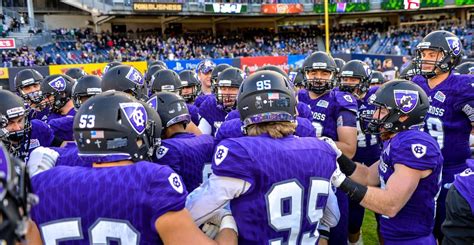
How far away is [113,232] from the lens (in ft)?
6.86

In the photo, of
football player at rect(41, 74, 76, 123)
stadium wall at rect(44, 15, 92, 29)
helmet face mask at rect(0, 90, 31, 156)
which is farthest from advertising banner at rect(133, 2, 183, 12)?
helmet face mask at rect(0, 90, 31, 156)

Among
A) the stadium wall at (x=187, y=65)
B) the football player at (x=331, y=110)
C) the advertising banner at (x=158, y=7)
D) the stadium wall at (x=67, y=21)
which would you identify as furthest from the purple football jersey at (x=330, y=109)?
the stadium wall at (x=67, y=21)

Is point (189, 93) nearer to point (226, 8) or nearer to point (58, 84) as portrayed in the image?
point (58, 84)

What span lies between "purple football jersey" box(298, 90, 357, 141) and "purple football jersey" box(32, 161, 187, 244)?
282 centimetres

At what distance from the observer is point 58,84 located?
18.4 ft

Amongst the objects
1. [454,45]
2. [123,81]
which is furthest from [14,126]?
[454,45]

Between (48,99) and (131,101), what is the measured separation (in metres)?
3.69

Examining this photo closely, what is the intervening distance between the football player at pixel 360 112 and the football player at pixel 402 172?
1181 millimetres

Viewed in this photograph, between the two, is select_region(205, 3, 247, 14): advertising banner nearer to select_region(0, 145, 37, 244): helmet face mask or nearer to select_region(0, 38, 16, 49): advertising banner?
select_region(0, 38, 16, 49): advertising banner

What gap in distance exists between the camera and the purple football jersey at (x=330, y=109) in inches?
179

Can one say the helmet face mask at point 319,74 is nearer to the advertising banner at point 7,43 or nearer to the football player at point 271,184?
the football player at point 271,184

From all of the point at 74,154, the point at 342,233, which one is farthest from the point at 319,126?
the point at 74,154

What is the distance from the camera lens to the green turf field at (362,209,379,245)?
5495mm

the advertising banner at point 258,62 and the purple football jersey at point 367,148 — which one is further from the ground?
the advertising banner at point 258,62
